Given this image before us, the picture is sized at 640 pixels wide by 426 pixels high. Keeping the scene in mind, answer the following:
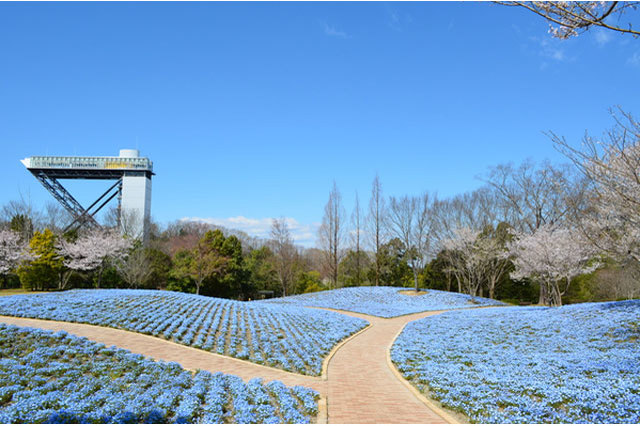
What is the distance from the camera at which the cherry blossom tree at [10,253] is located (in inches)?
1208

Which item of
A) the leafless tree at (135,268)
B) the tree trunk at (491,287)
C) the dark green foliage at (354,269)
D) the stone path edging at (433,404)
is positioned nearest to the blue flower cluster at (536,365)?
the stone path edging at (433,404)

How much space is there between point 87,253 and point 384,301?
26.3 meters

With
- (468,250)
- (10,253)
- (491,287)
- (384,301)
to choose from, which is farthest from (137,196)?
(491,287)

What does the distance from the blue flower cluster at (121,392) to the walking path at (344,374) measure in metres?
0.76

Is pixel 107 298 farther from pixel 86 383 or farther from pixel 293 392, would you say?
pixel 293 392

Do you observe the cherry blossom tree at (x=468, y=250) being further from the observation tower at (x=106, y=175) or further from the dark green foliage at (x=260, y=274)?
the observation tower at (x=106, y=175)

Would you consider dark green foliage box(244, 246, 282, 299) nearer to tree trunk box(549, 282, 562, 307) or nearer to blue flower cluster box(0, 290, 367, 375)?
blue flower cluster box(0, 290, 367, 375)

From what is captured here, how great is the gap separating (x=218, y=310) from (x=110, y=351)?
8.60 meters

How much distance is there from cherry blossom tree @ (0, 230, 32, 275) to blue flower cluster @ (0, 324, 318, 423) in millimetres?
26763

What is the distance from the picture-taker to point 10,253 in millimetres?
31328

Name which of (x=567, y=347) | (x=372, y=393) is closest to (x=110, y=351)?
(x=372, y=393)

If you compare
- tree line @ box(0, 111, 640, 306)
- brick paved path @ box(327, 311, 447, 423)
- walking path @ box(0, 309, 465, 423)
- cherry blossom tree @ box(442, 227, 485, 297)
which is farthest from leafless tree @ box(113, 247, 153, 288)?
cherry blossom tree @ box(442, 227, 485, 297)

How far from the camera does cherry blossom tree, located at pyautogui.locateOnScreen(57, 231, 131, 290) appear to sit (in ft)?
106

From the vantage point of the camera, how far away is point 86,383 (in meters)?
7.21
